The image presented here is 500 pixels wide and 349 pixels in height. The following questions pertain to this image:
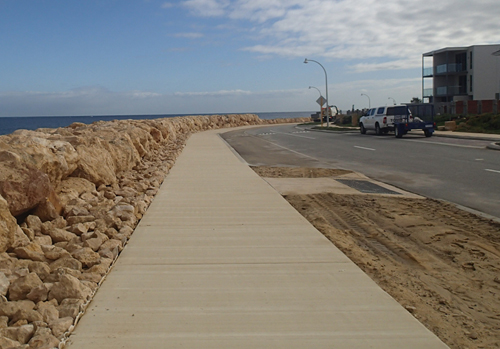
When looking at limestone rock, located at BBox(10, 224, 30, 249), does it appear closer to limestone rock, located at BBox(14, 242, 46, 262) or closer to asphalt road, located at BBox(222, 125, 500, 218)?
limestone rock, located at BBox(14, 242, 46, 262)

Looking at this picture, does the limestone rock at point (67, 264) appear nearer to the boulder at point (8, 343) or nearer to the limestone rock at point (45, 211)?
the boulder at point (8, 343)

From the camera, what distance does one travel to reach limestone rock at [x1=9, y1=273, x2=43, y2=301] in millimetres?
4035

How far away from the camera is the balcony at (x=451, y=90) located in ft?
178

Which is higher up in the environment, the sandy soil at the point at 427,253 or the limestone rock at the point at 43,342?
the limestone rock at the point at 43,342

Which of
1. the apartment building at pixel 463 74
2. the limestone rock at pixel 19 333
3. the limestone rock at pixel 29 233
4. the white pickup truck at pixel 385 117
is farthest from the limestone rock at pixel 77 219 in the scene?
the apartment building at pixel 463 74

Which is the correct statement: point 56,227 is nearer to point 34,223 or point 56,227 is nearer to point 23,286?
point 34,223

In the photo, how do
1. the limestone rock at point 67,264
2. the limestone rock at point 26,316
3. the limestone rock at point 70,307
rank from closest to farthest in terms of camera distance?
the limestone rock at point 26,316, the limestone rock at point 70,307, the limestone rock at point 67,264

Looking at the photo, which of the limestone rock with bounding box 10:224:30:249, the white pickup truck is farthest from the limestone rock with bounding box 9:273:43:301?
the white pickup truck

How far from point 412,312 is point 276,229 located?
8.88 feet

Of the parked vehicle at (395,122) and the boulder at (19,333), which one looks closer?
the boulder at (19,333)

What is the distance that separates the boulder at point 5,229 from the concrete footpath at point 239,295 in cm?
113

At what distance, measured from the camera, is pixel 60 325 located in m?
3.58

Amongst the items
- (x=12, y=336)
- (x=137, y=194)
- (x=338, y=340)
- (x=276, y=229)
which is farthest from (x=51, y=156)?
(x=338, y=340)

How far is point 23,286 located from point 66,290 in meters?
0.37
